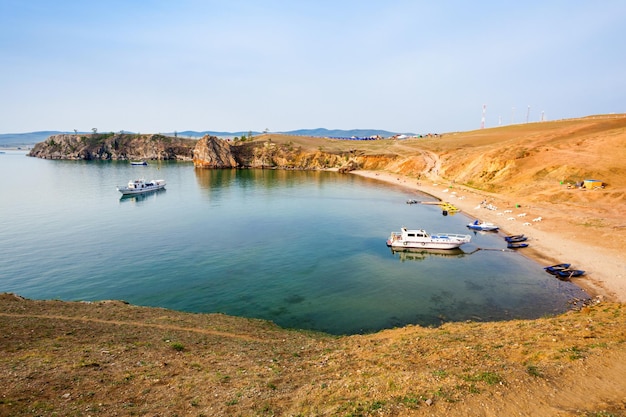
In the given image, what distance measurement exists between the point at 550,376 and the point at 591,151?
379ft

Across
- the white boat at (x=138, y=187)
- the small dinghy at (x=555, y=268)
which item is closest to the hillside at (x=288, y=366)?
the small dinghy at (x=555, y=268)

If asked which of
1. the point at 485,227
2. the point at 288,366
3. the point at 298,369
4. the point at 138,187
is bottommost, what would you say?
the point at 485,227

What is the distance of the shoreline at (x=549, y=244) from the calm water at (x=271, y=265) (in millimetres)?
3263

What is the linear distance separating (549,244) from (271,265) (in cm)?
5021

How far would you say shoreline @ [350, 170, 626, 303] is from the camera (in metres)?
41.0

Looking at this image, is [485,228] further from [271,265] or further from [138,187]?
[138,187]

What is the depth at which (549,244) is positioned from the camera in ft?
184

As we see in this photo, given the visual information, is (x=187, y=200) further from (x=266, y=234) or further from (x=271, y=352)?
(x=271, y=352)

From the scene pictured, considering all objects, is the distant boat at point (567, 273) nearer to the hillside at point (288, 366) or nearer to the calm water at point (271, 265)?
the calm water at point (271, 265)

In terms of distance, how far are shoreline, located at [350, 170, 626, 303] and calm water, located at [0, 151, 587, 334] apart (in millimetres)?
3263

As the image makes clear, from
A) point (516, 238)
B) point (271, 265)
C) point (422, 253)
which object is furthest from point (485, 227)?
point (271, 265)

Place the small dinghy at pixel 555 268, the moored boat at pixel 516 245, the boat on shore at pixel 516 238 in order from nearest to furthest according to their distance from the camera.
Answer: the small dinghy at pixel 555 268 → the moored boat at pixel 516 245 → the boat on shore at pixel 516 238

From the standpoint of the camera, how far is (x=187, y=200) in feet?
343

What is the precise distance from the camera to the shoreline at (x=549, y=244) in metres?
41.0
